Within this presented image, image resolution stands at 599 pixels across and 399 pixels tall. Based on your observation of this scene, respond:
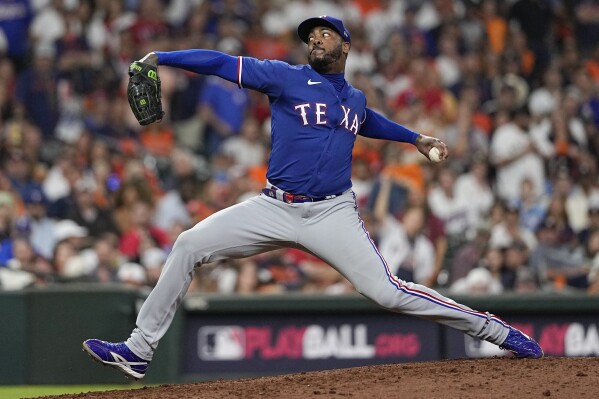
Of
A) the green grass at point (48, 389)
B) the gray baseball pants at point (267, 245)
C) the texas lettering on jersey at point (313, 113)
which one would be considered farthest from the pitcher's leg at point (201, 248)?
the green grass at point (48, 389)

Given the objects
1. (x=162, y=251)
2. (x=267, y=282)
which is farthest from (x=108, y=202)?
(x=267, y=282)

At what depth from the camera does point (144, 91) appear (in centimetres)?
613

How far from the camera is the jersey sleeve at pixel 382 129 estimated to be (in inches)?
272

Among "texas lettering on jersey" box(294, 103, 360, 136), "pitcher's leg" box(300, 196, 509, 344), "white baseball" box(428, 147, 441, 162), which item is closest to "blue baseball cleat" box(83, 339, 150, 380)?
"pitcher's leg" box(300, 196, 509, 344)

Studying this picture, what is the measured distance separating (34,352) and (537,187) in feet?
18.2

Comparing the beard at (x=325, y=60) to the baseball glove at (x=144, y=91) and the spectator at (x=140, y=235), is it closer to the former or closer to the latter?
the baseball glove at (x=144, y=91)

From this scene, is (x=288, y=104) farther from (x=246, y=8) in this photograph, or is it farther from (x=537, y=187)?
(x=246, y=8)

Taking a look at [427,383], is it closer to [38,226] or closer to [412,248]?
[412,248]

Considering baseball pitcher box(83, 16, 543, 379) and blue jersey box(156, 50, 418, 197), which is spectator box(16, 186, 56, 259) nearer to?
baseball pitcher box(83, 16, 543, 379)

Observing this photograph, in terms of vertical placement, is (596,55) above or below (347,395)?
above

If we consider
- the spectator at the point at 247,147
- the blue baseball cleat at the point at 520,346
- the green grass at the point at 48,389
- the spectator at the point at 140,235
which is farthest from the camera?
the spectator at the point at 247,147

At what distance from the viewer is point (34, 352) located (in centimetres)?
987

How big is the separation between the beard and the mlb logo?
12.9 feet

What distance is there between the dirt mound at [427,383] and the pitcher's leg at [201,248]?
1.33 feet
